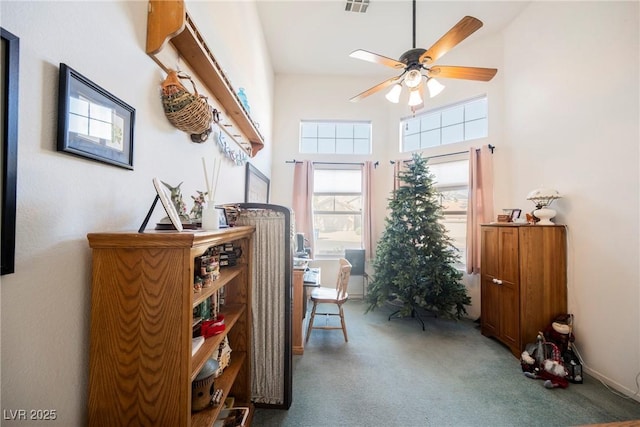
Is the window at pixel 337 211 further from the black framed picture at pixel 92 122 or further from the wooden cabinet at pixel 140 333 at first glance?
the wooden cabinet at pixel 140 333

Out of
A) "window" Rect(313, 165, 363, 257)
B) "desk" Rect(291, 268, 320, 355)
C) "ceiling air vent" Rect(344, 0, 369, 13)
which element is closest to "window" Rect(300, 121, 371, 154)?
"window" Rect(313, 165, 363, 257)

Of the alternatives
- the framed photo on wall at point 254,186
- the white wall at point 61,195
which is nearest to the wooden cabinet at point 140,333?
the white wall at point 61,195

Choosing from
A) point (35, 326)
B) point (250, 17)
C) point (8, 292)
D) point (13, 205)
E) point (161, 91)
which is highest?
point (250, 17)

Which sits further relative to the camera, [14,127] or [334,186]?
[334,186]

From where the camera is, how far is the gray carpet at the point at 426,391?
1.68 metres

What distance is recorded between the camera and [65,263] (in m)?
0.74

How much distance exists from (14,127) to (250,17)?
2913mm

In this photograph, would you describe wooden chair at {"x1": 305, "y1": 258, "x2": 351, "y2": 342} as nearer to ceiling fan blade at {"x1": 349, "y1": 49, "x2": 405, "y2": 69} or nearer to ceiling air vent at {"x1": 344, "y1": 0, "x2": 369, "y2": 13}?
ceiling fan blade at {"x1": 349, "y1": 49, "x2": 405, "y2": 69}

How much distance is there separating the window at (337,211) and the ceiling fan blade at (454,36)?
96.9 inches

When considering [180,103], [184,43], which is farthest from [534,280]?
[184,43]

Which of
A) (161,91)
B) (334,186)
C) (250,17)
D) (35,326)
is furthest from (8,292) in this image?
(334,186)

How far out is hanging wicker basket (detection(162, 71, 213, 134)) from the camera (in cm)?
117

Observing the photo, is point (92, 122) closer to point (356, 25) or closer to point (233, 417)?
point (233, 417)

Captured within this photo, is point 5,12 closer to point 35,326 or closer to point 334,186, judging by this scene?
point 35,326
